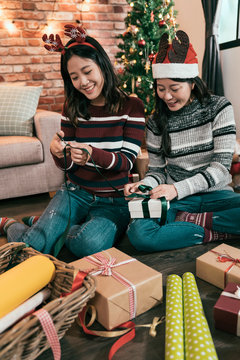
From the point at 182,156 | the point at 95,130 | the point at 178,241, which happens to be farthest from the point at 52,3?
the point at 178,241

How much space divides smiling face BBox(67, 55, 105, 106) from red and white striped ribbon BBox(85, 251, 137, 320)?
72 cm

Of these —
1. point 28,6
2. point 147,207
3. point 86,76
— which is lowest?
point 147,207

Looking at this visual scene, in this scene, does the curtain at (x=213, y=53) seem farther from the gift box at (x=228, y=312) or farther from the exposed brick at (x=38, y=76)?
the gift box at (x=228, y=312)

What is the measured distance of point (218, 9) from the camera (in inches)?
112

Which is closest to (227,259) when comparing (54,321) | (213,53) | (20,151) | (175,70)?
(54,321)

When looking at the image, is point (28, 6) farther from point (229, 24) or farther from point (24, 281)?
point (24, 281)

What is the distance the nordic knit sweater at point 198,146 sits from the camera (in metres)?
1.35

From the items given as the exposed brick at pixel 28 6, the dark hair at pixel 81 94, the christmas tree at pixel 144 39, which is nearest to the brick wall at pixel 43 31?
the exposed brick at pixel 28 6

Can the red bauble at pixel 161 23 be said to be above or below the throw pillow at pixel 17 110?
above

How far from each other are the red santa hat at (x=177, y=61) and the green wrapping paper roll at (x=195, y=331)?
33.0 inches

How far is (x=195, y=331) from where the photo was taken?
785 millimetres

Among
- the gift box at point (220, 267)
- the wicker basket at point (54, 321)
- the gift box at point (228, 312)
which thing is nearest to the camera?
the wicker basket at point (54, 321)

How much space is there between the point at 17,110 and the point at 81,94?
3.54 ft

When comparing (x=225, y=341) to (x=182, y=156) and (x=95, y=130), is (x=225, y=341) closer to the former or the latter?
(x=182, y=156)
